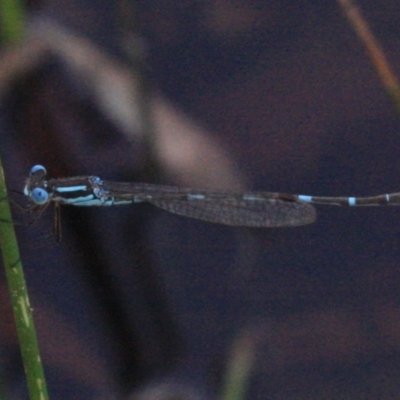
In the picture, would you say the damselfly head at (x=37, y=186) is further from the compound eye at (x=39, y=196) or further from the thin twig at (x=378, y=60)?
the thin twig at (x=378, y=60)

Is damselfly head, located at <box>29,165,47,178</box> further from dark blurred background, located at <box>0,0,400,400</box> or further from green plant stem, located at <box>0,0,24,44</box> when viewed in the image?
green plant stem, located at <box>0,0,24,44</box>

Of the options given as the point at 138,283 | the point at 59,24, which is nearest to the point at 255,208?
the point at 138,283

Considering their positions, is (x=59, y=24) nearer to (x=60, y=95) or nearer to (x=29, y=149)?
(x=60, y=95)

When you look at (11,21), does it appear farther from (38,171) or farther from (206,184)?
(206,184)

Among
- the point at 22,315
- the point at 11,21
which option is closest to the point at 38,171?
the point at 11,21

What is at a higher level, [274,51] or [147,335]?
[274,51]

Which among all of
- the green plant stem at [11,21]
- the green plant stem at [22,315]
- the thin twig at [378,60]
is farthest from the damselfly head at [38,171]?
the thin twig at [378,60]
